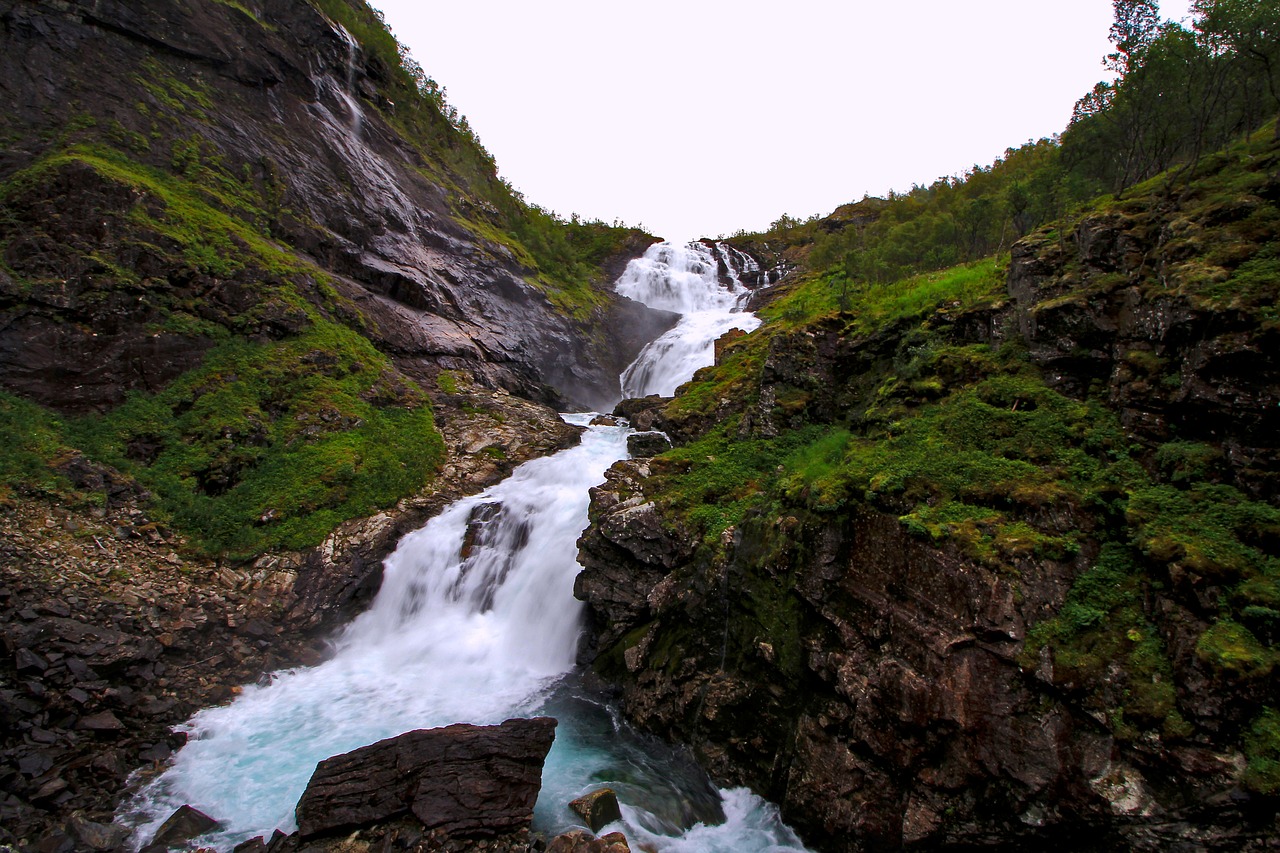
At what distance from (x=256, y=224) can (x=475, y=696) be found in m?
21.1

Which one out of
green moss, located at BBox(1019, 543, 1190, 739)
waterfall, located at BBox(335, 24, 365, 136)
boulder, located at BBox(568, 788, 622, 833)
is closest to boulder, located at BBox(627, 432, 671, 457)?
boulder, located at BBox(568, 788, 622, 833)

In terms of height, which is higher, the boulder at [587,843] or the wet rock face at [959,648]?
the wet rock face at [959,648]

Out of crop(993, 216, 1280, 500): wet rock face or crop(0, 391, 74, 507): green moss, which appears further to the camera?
crop(0, 391, 74, 507): green moss

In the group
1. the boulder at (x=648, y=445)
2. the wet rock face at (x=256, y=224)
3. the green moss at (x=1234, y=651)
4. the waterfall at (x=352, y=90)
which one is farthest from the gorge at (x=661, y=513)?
the waterfall at (x=352, y=90)

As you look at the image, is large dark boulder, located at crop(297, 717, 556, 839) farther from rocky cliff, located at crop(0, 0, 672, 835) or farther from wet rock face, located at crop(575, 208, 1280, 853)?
rocky cliff, located at crop(0, 0, 672, 835)

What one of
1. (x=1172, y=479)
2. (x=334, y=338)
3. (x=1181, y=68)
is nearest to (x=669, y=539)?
(x=1172, y=479)

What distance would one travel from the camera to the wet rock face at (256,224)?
50.3ft

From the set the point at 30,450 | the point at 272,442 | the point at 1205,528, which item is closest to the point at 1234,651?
the point at 1205,528

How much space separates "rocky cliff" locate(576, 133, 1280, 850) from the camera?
6.14 m

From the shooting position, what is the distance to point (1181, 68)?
14.9 metres

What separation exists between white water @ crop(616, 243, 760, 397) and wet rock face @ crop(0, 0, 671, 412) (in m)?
2.59

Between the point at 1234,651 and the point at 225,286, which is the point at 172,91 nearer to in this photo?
the point at 225,286

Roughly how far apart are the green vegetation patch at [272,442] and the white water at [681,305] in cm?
1371

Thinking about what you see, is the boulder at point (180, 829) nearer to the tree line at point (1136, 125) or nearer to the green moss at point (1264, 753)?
the green moss at point (1264, 753)
